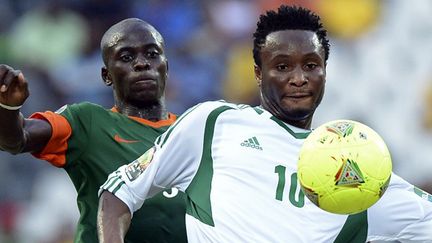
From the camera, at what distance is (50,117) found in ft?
22.5

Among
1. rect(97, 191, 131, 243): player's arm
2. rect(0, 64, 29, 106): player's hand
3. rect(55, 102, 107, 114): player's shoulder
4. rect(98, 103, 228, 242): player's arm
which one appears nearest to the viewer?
rect(97, 191, 131, 243): player's arm

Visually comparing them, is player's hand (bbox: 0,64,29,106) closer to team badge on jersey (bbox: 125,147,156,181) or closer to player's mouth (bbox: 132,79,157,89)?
team badge on jersey (bbox: 125,147,156,181)

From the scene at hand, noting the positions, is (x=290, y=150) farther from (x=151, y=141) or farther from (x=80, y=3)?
(x=80, y=3)

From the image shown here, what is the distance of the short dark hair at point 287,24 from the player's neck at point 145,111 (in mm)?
1322

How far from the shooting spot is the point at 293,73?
19.6 feet

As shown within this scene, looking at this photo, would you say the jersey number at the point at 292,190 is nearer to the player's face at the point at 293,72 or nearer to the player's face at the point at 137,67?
the player's face at the point at 293,72

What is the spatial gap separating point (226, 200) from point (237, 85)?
678cm

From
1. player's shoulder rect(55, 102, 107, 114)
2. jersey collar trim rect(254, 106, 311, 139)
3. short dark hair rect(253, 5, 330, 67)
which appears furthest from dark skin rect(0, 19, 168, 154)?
jersey collar trim rect(254, 106, 311, 139)

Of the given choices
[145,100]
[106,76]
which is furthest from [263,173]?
[106,76]

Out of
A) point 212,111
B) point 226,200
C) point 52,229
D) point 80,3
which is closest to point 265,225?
point 226,200

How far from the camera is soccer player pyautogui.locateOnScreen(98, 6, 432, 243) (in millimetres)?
5727

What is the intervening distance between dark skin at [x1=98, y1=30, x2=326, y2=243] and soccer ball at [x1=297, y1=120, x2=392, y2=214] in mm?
622

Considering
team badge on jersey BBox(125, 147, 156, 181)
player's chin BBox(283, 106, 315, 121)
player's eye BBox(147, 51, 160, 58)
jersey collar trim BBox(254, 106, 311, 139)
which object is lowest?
team badge on jersey BBox(125, 147, 156, 181)

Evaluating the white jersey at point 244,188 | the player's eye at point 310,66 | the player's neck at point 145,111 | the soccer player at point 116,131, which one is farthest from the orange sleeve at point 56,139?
the player's eye at point 310,66
